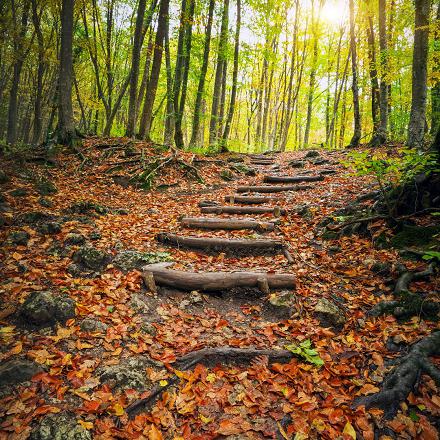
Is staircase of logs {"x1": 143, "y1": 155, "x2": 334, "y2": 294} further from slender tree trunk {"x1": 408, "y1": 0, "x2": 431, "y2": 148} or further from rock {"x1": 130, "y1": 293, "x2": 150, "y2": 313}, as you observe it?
slender tree trunk {"x1": 408, "y1": 0, "x2": 431, "y2": 148}

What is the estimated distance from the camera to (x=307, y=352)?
329 centimetres

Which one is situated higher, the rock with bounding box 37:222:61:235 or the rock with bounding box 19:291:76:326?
the rock with bounding box 37:222:61:235

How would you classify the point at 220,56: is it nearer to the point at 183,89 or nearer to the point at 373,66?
the point at 183,89

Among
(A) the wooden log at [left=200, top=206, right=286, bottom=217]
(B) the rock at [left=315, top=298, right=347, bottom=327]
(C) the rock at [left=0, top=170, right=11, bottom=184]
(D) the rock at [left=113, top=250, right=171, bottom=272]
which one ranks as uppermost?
(C) the rock at [left=0, top=170, right=11, bottom=184]

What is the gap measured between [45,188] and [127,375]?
5878 mm

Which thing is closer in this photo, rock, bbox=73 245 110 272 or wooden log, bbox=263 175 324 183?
rock, bbox=73 245 110 272

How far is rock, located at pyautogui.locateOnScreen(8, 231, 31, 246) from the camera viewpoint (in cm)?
457

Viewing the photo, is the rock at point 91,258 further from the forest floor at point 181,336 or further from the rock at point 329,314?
the rock at point 329,314

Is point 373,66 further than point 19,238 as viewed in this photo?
Yes

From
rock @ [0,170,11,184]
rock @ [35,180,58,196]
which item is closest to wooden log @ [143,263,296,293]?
rock @ [35,180,58,196]

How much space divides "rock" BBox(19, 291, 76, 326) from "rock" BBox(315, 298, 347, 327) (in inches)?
121

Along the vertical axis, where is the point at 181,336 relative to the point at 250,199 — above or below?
below

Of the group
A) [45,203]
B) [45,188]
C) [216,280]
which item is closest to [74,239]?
[45,203]

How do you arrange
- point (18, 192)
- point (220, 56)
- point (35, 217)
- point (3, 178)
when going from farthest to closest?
point (220, 56) < point (3, 178) < point (18, 192) < point (35, 217)
